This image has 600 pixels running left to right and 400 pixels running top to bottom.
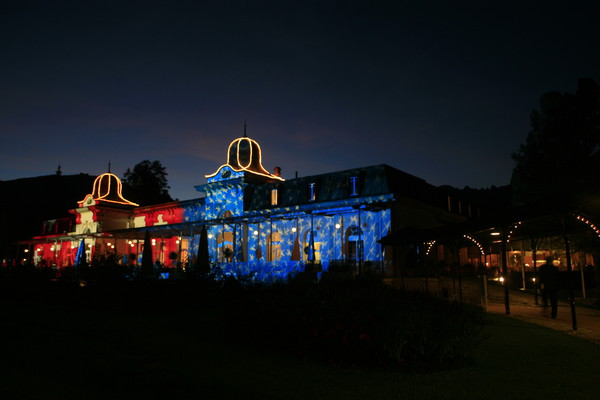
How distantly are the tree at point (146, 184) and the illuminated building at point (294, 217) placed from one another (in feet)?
58.2

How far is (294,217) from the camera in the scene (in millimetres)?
28078

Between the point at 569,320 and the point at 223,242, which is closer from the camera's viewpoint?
the point at 569,320

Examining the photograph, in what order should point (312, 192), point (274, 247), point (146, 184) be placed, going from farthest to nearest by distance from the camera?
point (146, 184), point (274, 247), point (312, 192)

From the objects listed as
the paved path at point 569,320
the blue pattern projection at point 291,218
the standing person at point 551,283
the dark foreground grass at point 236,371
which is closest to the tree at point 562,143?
the blue pattern projection at point 291,218

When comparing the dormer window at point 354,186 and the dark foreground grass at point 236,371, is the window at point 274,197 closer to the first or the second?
the dormer window at point 354,186

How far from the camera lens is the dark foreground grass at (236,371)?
5559 millimetres

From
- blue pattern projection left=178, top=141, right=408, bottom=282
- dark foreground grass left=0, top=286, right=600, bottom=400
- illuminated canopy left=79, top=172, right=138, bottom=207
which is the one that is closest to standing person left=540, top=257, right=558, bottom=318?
dark foreground grass left=0, top=286, right=600, bottom=400

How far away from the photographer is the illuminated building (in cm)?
2545

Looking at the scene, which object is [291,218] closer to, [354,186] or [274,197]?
[274,197]

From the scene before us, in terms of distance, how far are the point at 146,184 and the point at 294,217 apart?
35684 millimetres

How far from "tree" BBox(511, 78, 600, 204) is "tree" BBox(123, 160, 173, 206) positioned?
4382 centimetres

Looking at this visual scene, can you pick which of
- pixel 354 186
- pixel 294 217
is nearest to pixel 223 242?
pixel 294 217

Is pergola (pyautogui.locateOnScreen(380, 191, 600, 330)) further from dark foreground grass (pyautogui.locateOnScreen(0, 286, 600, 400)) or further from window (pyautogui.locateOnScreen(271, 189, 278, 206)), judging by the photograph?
window (pyautogui.locateOnScreen(271, 189, 278, 206))

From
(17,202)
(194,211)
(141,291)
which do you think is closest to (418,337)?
(141,291)
